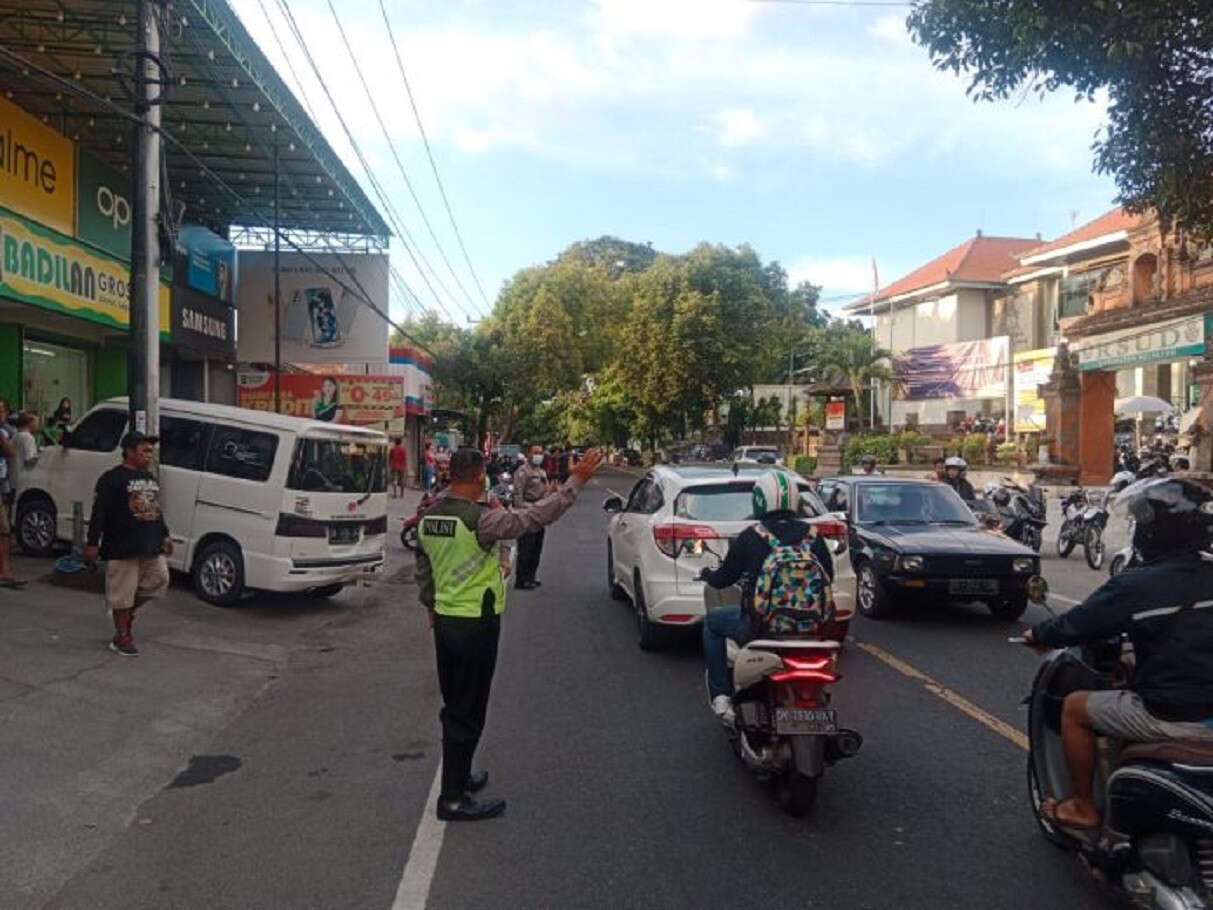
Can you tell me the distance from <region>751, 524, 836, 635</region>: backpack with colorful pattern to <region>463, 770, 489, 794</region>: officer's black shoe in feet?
5.36

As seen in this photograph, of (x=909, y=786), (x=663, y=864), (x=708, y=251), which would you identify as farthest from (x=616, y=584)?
(x=708, y=251)

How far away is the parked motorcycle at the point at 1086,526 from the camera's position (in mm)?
14758

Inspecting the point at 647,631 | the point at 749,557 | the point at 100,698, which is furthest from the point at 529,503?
the point at 749,557

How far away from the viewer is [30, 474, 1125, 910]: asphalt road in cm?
413

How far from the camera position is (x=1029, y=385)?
150 ft

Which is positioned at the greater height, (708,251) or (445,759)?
(708,251)

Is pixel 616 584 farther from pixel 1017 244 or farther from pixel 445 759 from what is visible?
pixel 1017 244

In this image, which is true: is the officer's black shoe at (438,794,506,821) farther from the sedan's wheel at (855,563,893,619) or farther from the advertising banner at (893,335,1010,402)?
the advertising banner at (893,335,1010,402)

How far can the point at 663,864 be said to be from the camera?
4.33 m

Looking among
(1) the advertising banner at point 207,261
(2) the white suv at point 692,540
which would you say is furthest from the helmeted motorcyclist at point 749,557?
(1) the advertising banner at point 207,261

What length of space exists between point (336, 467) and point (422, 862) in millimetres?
7356

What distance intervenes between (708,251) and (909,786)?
46.2 metres

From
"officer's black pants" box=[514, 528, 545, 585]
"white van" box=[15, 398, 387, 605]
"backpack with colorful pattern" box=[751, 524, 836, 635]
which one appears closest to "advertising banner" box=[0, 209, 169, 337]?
"white van" box=[15, 398, 387, 605]

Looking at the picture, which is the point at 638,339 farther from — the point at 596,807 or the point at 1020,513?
the point at 596,807
